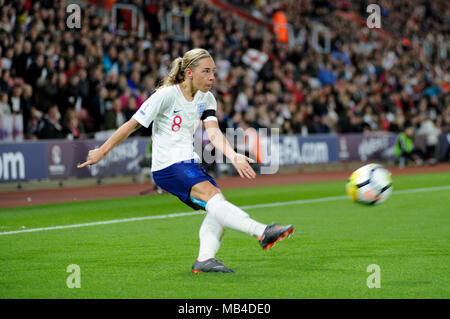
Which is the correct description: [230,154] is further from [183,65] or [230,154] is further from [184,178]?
[183,65]

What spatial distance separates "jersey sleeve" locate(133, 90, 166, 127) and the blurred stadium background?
1127 cm

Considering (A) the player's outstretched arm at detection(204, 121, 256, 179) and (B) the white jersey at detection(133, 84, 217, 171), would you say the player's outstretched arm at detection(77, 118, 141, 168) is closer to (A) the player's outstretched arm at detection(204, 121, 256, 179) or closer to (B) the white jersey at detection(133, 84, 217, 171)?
(B) the white jersey at detection(133, 84, 217, 171)

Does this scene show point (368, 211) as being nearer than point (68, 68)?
Yes

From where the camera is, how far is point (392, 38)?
41188 millimetres

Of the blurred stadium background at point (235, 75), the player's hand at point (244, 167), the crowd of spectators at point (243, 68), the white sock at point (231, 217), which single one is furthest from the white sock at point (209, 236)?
the blurred stadium background at point (235, 75)

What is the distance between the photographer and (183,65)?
23.4 feet

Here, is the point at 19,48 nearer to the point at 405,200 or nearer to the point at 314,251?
the point at 405,200

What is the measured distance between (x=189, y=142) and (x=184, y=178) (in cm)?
41

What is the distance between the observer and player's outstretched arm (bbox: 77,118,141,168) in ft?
21.7

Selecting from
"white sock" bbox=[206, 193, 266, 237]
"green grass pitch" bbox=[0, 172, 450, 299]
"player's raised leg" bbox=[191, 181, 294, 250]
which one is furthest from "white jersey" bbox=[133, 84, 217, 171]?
"green grass pitch" bbox=[0, 172, 450, 299]

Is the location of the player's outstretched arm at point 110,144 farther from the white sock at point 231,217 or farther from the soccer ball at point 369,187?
the soccer ball at point 369,187
